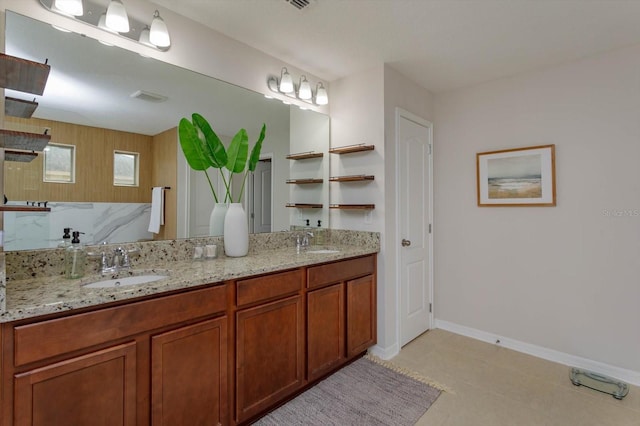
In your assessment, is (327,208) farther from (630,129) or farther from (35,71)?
(630,129)

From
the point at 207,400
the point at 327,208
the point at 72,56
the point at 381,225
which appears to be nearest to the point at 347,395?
the point at 207,400

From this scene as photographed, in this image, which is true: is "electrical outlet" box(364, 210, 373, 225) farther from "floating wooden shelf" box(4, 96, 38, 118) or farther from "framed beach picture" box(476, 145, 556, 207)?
"floating wooden shelf" box(4, 96, 38, 118)

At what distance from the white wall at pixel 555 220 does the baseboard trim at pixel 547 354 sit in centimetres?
4

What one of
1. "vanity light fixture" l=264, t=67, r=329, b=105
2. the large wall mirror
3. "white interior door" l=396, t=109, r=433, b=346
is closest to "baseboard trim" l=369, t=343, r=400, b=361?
"white interior door" l=396, t=109, r=433, b=346

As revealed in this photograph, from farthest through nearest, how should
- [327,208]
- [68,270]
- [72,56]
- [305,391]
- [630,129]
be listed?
1. [327,208]
2. [630,129]
3. [305,391]
4. [72,56]
5. [68,270]

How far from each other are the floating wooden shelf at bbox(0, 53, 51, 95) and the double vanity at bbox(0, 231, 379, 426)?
0.76m

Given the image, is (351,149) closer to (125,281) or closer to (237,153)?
(237,153)

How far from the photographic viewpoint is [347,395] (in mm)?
2102

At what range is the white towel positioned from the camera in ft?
6.30

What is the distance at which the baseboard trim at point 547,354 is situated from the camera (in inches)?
91.4

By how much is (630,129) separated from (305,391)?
3.02m

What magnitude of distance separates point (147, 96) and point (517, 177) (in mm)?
2992

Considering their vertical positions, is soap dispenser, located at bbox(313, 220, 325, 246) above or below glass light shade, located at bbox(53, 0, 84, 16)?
below

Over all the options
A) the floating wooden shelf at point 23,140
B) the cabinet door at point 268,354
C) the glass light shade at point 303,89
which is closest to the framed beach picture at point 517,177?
the glass light shade at point 303,89
